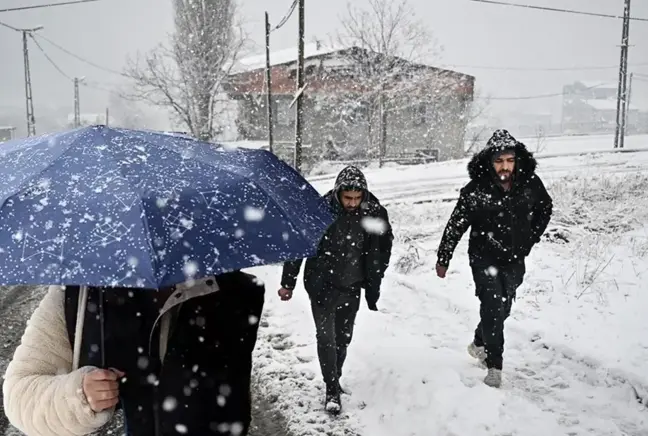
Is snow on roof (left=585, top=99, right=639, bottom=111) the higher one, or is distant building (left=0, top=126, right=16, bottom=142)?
snow on roof (left=585, top=99, right=639, bottom=111)

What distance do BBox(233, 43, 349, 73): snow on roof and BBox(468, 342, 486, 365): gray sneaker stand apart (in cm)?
2979

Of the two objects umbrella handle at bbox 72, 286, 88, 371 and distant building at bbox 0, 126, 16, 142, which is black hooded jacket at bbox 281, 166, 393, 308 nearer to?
umbrella handle at bbox 72, 286, 88, 371

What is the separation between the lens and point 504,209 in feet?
16.0

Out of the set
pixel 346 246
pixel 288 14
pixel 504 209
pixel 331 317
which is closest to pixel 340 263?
pixel 346 246

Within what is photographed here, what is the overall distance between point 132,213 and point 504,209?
3989mm

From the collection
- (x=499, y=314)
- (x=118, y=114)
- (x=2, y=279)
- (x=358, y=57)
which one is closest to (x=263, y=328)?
Answer: (x=499, y=314)

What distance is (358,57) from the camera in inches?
1267

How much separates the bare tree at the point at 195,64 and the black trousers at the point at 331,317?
27633 millimetres

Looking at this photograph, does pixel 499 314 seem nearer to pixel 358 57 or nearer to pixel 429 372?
pixel 429 372

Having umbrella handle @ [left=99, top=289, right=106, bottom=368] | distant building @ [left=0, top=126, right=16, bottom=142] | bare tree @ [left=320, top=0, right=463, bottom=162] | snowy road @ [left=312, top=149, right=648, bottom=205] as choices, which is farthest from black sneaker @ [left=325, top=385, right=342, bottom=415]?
distant building @ [left=0, top=126, right=16, bottom=142]

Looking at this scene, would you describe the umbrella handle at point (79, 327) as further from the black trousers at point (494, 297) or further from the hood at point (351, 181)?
the black trousers at point (494, 297)

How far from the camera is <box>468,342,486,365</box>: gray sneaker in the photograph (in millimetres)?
5480

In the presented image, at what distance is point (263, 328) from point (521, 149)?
399cm

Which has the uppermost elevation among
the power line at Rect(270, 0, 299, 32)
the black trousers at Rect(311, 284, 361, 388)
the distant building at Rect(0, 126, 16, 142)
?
the power line at Rect(270, 0, 299, 32)
